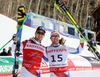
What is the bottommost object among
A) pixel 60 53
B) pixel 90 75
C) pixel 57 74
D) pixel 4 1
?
pixel 90 75

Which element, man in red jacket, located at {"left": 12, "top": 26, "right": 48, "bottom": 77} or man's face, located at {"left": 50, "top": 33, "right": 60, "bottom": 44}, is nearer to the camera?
man in red jacket, located at {"left": 12, "top": 26, "right": 48, "bottom": 77}

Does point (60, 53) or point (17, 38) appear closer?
point (17, 38)

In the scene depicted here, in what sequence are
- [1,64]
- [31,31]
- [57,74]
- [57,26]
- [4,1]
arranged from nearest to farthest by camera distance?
[57,74], [1,64], [31,31], [57,26], [4,1]

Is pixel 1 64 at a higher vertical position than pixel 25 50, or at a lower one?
lower

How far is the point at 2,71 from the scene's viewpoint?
24.6ft

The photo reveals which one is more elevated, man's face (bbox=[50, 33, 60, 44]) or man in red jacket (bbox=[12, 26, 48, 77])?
man's face (bbox=[50, 33, 60, 44])

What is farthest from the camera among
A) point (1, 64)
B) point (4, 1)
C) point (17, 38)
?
point (4, 1)

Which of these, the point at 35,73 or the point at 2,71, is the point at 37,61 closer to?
the point at 35,73

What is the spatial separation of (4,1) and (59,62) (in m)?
38.8

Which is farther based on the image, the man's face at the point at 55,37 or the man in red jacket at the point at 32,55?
the man's face at the point at 55,37

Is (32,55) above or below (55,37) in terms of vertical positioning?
below

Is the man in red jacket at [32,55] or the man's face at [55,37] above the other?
the man's face at [55,37]

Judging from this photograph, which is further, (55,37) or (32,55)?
(55,37)

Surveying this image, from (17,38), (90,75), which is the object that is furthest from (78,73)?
(17,38)
